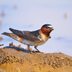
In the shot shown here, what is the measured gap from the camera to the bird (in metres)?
24.7

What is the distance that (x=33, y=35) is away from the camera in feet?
81.6

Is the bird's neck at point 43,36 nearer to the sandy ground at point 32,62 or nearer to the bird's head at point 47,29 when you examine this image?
the bird's head at point 47,29

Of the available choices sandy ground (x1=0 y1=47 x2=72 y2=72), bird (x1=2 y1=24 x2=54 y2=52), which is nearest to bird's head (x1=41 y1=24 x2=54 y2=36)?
bird (x1=2 y1=24 x2=54 y2=52)

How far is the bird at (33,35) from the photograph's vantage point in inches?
973

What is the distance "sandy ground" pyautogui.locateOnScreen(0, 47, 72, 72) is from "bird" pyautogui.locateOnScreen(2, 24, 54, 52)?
37cm

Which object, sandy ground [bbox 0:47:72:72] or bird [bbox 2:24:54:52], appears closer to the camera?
sandy ground [bbox 0:47:72:72]

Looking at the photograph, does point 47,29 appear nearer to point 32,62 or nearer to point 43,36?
point 43,36

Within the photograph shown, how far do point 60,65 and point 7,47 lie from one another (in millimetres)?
2159

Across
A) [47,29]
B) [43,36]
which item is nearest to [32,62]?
[43,36]

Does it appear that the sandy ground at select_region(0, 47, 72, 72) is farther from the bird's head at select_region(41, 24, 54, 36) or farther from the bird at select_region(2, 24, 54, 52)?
the bird's head at select_region(41, 24, 54, 36)

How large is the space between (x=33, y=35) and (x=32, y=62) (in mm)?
1161

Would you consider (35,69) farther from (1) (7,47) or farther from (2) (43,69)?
(1) (7,47)

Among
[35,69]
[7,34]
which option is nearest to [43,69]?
[35,69]

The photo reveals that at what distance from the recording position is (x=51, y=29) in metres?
24.7
